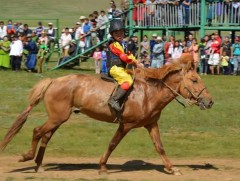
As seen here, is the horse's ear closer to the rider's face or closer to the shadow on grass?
the rider's face

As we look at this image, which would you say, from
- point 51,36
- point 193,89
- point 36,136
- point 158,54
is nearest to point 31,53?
point 51,36

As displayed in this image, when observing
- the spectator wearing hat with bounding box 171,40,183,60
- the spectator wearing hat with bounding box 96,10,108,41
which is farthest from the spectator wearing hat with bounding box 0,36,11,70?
the spectator wearing hat with bounding box 171,40,183,60

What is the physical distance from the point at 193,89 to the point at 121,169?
2059mm

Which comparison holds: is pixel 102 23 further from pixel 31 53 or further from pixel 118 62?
pixel 118 62

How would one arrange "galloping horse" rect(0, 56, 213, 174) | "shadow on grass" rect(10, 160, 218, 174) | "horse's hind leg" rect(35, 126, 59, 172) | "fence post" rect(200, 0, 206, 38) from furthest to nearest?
"fence post" rect(200, 0, 206, 38)
"shadow on grass" rect(10, 160, 218, 174)
"horse's hind leg" rect(35, 126, 59, 172)
"galloping horse" rect(0, 56, 213, 174)

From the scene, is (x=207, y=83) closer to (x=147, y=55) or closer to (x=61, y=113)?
(x=147, y=55)

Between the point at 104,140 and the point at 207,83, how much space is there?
916 cm

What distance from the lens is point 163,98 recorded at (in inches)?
447

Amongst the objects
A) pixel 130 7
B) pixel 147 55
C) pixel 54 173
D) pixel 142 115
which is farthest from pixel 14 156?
pixel 130 7

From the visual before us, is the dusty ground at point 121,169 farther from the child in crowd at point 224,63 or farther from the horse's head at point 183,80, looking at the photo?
the child in crowd at point 224,63

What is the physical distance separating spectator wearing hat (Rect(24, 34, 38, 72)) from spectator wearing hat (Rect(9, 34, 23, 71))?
40cm

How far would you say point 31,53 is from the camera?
27.0 meters

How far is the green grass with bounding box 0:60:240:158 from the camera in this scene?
1395 centimetres

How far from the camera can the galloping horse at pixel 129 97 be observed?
11.2 metres
